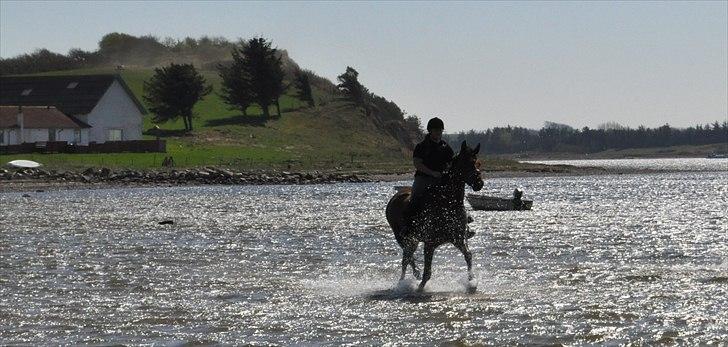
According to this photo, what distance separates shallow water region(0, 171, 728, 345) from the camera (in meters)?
15.0

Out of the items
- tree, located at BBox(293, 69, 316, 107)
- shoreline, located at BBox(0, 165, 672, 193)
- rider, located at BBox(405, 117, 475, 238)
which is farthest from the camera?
tree, located at BBox(293, 69, 316, 107)

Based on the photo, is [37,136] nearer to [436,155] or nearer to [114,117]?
[114,117]

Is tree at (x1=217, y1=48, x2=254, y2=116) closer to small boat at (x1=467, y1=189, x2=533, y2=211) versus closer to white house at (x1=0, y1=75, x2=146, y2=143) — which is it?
white house at (x1=0, y1=75, x2=146, y2=143)

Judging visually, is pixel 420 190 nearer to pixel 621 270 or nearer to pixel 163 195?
pixel 621 270

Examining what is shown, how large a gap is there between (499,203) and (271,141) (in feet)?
191

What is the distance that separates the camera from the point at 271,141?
105562 mm

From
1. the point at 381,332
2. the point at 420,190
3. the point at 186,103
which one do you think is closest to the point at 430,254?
the point at 420,190

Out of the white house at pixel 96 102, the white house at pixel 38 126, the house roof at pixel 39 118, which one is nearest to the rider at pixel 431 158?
the white house at pixel 38 126

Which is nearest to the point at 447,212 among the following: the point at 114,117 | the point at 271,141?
the point at 271,141

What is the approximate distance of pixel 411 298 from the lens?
1836 centimetres

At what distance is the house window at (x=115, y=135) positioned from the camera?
4161 inches

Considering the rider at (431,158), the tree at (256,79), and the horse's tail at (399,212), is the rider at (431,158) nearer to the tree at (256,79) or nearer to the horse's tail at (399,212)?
the horse's tail at (399,212)

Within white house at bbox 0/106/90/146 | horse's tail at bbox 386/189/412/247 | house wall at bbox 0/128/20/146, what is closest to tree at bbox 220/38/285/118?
white house at bbox 0/106/90/146

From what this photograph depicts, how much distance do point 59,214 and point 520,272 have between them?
24420mm
